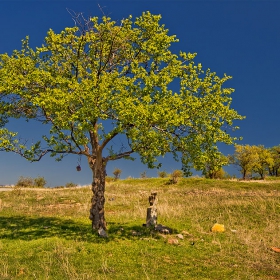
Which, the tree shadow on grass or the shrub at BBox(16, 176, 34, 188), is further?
the shrub at BBox(16, 176, 34, 188)

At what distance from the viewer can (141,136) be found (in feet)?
63.2

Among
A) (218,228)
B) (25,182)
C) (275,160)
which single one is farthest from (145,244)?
(275,160)

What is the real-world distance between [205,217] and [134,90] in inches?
502

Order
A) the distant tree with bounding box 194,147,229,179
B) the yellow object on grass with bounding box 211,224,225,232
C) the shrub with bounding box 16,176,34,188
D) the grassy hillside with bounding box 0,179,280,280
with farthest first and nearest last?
the shrub with bounding box 16,176,34,188
the yellow object on grass with bounding box 211,224,225,232
the distant tree with bounding box 194,147,229,179
the grassy hillside with bounding box 0,179,280,280

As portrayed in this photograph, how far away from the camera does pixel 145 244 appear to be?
60.6 feet

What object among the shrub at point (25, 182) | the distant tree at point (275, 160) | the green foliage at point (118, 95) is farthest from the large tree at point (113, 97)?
the distant tree at point (275, 160)

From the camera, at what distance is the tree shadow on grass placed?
19.8 metres

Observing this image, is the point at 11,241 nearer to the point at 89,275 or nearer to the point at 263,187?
the point at 89,275

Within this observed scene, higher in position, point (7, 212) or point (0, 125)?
point (0, 125)

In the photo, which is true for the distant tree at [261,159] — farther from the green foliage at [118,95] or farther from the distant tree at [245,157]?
the green foliage at [118,95]

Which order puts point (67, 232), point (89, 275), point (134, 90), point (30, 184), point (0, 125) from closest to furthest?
1. point (89, 275)
2. point (134, 90)
3. point (67, 232)
4. point (0, 125)
5. point (30, 184)

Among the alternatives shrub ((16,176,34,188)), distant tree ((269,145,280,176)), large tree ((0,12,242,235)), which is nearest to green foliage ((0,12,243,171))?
large tree ((0,12,242,235))

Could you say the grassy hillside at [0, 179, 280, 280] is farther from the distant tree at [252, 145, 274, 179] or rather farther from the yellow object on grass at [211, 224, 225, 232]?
the distant tree at [252, 145, 274, 179]

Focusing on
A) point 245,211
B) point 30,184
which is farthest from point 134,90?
point 30,184
